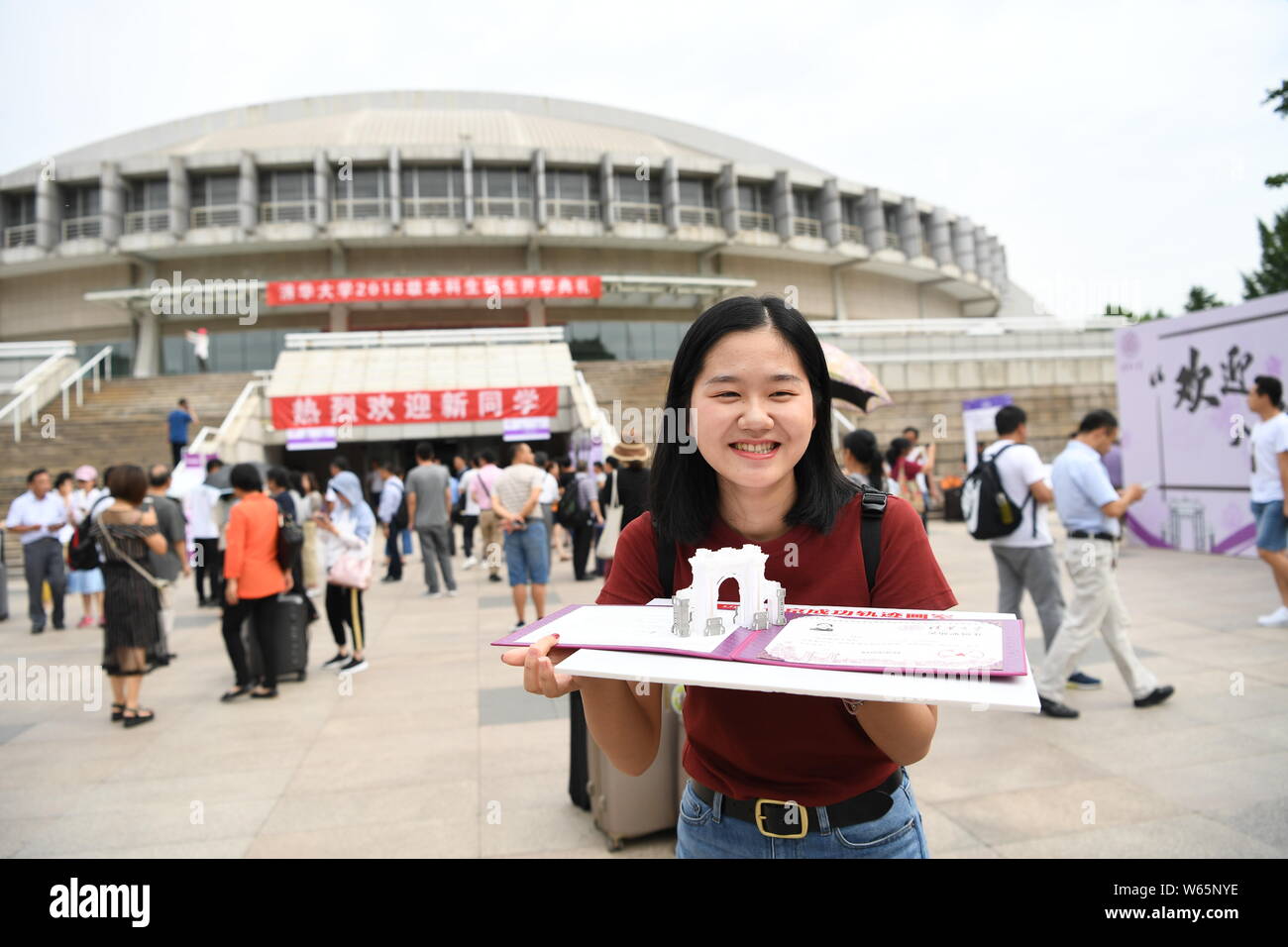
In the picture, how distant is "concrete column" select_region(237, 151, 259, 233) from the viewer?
31547 mm

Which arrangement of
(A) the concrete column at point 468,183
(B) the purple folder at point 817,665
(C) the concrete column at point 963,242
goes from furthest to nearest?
1. (C) the concrete column at point 963,242
2. (A) the concrete column at point 468,183
3. (B) the purple folder at point 817,665

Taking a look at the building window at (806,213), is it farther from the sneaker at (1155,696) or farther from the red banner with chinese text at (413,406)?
the sneaker at (1155,696)

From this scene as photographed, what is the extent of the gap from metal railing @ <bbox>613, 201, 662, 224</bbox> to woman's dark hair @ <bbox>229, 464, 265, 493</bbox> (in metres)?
30.5

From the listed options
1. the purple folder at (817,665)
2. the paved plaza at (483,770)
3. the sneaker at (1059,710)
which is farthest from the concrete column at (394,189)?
the purple folder at (817,665)

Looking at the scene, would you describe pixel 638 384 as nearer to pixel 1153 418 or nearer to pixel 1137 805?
pixel 1153 418

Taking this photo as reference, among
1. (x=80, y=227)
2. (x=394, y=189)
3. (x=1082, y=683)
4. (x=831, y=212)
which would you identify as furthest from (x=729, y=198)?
(x=1082, y=683)

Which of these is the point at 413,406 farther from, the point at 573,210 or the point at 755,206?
the point at 755,206

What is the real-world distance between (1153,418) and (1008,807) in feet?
34.3

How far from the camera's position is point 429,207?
3312cm

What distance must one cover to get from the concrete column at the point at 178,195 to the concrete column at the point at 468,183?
11326mm

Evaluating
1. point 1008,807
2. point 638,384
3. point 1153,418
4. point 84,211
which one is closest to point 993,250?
point 638,384

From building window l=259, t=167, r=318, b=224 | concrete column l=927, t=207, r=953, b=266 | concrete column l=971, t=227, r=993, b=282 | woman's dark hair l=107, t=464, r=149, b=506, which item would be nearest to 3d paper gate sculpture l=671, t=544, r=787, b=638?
woman's dark hair l=107, t=464, r=149, b=506

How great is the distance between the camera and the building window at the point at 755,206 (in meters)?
36.6

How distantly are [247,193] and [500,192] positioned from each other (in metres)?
10.2
